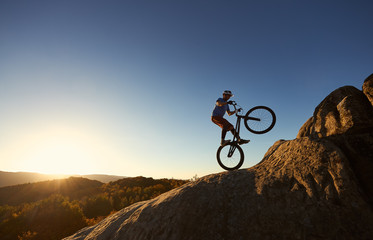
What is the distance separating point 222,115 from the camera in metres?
8.77

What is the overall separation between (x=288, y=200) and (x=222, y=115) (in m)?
4.82

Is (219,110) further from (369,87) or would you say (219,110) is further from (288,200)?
(369,87)

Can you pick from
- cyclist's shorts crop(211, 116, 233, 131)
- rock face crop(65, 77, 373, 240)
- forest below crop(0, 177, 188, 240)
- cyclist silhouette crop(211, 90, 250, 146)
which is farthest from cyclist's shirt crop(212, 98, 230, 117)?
forest below crop(0, 177, 188, 240)

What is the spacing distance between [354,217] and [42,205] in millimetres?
20353

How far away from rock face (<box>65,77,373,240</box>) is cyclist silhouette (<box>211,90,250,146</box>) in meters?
2.58

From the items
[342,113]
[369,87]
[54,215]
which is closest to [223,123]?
[342,113]

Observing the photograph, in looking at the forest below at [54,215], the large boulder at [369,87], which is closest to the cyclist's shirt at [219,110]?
the large boulder at [369,87]

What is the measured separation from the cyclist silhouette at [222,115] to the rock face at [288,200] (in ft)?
8.47

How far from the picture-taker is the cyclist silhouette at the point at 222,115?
28.1 ft

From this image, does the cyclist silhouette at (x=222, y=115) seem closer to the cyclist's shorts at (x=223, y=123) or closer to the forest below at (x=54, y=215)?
the cyclist's shorts at (x=223, y=123)

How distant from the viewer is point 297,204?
4402 mm

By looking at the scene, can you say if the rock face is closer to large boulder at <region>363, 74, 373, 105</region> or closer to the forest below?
large boulder at <region>363, 74, 373, 105</region>

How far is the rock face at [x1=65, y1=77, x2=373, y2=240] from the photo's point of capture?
4.00 metres

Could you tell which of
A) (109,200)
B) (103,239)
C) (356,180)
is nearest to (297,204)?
(356,180)
